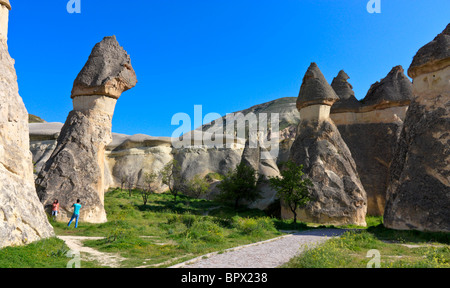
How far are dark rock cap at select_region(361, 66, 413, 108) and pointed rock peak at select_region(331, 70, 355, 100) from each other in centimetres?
136

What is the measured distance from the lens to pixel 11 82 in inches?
298

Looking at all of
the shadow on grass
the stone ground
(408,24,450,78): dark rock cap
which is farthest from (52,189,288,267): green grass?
(408,24,450,78): dark rock cap

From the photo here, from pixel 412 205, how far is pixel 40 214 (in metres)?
10.1

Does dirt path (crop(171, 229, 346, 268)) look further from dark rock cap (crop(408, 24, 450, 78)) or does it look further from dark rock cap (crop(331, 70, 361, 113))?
dark rock cap (crop(331, 70, 361, 113))

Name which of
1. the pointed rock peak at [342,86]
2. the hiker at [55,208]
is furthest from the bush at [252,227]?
the pointed rock peak at [342,86]

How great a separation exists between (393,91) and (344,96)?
112 inches

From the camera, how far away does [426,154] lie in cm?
1008

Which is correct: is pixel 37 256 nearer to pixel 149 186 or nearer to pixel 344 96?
pixel 149 186

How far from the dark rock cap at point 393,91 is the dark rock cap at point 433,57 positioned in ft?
28.0

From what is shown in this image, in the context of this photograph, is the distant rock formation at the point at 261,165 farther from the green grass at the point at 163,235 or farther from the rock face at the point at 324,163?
the green grass at the point at 163,235

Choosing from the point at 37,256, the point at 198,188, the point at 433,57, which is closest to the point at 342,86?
the point at 433,57

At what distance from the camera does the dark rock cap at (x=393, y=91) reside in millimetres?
19328

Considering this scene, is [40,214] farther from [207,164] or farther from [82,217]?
[207,164]

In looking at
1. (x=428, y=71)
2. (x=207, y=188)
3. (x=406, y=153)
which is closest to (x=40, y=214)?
(x=406, y=153)
